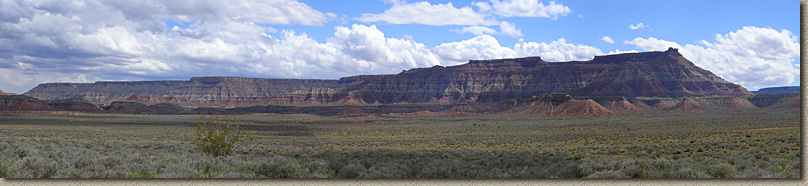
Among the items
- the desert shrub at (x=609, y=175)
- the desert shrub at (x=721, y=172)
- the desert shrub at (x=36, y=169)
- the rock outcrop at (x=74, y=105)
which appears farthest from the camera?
the rock outcrop at (x=74, y=105)

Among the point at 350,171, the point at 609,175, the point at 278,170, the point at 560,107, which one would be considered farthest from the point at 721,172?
the point at 560,107

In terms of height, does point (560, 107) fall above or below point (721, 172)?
below

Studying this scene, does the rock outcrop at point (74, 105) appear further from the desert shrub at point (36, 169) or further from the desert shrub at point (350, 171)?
the desert shrub at point (350, 171)

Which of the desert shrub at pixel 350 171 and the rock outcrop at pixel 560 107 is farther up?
the desert shrub at pixel 350 171

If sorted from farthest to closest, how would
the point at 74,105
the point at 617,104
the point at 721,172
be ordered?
the point at 74,105 < the point at 617,104 < the point at 721,172

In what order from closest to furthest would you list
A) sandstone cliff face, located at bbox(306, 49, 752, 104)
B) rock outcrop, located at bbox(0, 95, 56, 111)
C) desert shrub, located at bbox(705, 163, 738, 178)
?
desert shrub, located at bbox(705, 163, 738, 178)
rock outcrop, located at bbox(0, 95, 56, 111)
sandstone cliff face, located at bbox(306, 49, 752, 104)

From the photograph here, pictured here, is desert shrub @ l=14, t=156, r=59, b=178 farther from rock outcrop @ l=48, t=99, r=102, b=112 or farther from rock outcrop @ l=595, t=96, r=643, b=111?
rock outcrop @ l=48, t=99, r=102, b=112

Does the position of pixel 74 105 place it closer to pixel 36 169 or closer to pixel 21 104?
pixel 21 104

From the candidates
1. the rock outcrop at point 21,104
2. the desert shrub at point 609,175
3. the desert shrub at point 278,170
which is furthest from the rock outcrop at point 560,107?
the rock outcrop at point 21,104

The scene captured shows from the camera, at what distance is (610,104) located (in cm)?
12625

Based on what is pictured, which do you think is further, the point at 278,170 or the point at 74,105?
the point at 74,105

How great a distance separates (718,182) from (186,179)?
9.43 metres

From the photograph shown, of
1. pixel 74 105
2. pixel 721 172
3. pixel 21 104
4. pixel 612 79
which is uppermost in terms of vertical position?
pixel 612 79

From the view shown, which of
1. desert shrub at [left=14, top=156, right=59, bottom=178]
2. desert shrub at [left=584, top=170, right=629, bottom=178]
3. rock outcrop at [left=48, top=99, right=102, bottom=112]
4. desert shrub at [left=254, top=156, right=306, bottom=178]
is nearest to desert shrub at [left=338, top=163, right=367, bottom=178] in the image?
desert shrub at [left=254, top=156, right=306, bottom=178]
